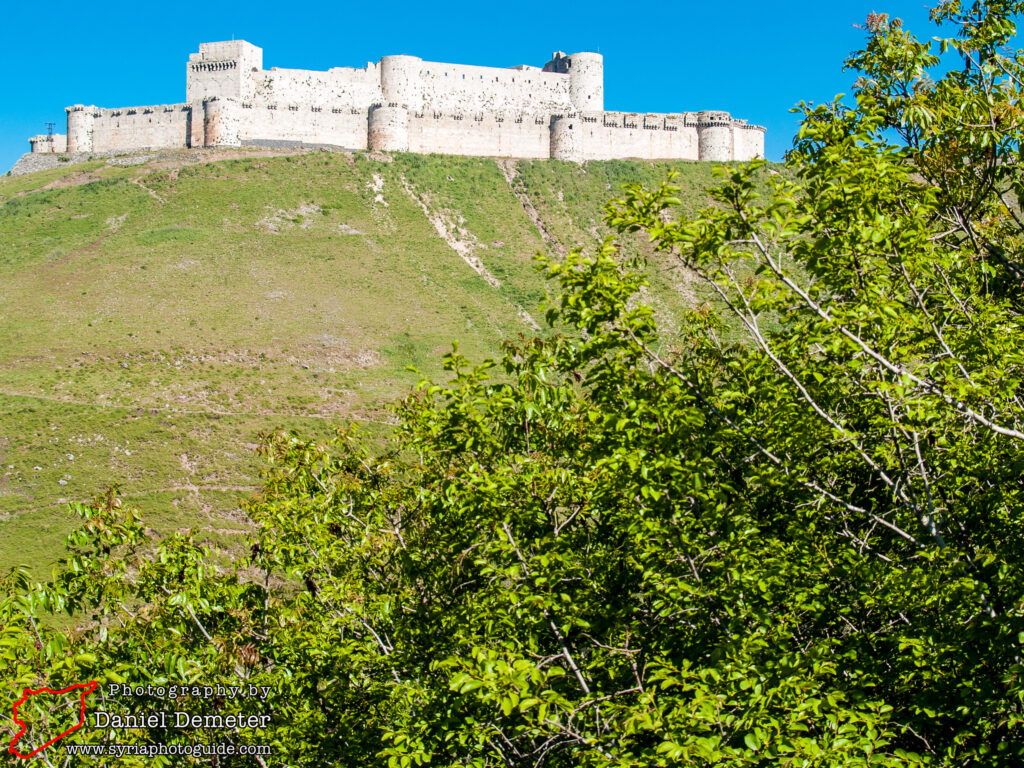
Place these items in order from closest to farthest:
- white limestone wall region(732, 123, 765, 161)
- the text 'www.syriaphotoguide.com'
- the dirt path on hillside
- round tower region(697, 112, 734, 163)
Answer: the text 'www.syriaphotoguide.com' → the dirt path on hillside → round tower region(697, 112, 734, 163) → white limestone wall region(732, 123, 765, 161)

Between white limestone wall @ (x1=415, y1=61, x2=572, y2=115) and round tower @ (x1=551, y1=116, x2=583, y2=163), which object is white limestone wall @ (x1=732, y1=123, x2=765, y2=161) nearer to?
round tower @ (x1=551, y1=116, x2=583, y2=163)

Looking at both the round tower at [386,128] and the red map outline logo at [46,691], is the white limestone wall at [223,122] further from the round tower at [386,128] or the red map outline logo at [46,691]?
the red map outline logo at [46,691]

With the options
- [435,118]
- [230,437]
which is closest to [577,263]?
[230,437]

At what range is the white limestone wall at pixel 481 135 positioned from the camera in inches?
2357

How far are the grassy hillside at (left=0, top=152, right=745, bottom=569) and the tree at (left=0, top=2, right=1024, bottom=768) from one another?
15807 mm

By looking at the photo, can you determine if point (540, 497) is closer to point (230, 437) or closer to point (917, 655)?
point (917, 655)

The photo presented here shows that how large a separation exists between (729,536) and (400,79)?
6022 cm

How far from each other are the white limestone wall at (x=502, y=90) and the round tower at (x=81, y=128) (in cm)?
2356

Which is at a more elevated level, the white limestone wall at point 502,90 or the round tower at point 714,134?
the white limestone wall at point 502,90

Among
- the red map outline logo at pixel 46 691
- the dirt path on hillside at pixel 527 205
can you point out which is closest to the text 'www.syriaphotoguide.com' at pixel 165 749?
the red map outline logo at pixel 46 691

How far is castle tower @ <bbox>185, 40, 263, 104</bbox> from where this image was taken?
5772cm

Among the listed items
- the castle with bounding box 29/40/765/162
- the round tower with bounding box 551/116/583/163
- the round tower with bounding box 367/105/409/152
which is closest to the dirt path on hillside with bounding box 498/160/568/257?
the castle with bounding box 29/40/765/162

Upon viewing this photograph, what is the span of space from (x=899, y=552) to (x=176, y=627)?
6660 mm

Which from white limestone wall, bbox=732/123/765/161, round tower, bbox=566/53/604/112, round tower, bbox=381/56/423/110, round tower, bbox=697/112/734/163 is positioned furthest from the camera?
round tower, bbox=566/53/604/112
